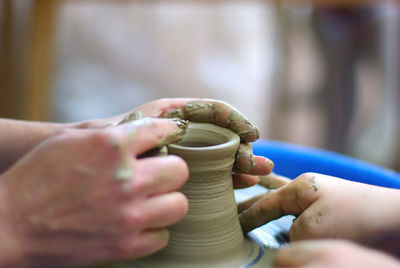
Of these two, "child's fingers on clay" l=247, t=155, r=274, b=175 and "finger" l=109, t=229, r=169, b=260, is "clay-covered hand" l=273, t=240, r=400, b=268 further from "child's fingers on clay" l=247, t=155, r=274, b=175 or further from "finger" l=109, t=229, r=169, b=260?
"child's fingers on clay" l=247, t=155, r=274, b=175

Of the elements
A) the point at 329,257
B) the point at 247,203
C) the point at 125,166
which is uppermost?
the point at 125,166

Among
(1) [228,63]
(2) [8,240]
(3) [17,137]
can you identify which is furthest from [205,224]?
(1) [228,63]

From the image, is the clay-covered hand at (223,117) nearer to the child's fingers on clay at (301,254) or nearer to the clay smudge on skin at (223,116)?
the clay smudge on skin at (223,116)

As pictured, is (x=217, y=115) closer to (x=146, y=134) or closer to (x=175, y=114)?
(x=175, y=114)

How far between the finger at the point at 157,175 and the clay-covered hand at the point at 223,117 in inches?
9.8

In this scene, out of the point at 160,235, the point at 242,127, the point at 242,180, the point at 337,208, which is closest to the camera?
the point at 160,235

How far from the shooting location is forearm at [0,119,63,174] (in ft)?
3.99

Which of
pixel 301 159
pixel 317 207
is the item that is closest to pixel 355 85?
pixel 301 159

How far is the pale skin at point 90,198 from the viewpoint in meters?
0.75

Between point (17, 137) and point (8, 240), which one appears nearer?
point (8, 240)

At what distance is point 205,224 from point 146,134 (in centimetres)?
26

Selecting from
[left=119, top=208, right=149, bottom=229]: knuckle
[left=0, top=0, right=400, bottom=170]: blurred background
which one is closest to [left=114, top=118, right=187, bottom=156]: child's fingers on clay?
[left=119, top=208, right=149, bottom=229]: knuckle

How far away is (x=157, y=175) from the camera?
0.79 m

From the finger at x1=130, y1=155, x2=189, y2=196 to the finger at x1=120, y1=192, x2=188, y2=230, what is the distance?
0.7 inches
